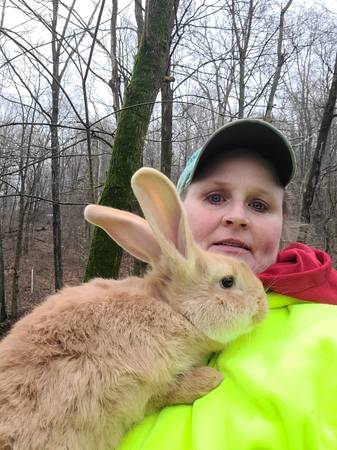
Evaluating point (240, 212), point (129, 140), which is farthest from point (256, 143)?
point (129, 140)

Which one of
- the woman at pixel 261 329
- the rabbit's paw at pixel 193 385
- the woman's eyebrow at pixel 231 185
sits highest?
the woman's eyebrow at pixel 231 185

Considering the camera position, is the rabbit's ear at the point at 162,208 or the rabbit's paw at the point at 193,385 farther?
the rabbit's ear at the point at 162,208

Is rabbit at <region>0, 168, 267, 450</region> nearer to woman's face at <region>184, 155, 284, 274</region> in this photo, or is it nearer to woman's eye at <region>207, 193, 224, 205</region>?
woman's face at <region>184, 155, 284, 274</region>

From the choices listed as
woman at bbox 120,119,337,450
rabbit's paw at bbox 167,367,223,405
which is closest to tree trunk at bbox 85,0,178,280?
woman at bbox 120,119,337,450

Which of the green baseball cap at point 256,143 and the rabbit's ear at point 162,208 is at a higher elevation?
the green baseball cap at point 256,143

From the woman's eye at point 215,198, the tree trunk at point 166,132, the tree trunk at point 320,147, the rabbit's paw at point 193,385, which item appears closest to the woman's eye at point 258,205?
the woman's eye at point 215,198

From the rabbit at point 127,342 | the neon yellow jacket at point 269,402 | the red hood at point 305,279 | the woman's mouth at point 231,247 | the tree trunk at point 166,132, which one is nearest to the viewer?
the neon yellow jacket at point 269,402

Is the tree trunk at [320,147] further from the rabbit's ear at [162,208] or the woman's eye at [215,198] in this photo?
the rabbit's ear at [162,208]

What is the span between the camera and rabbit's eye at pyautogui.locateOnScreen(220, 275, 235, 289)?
159 cm

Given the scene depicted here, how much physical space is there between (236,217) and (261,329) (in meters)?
0.46

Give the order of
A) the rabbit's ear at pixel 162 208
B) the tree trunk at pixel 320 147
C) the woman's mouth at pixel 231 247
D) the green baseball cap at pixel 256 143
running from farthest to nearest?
the tree trunk at pixel 320 147, the green baseball cap at pixel 256 143, the woman's mouth at pixel 231 247, the rabbit's ear at pixel 162 208

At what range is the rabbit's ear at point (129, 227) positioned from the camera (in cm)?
174

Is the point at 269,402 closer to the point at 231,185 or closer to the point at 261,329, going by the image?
the point at 261,329

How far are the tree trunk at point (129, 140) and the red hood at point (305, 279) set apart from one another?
7.60 feet
